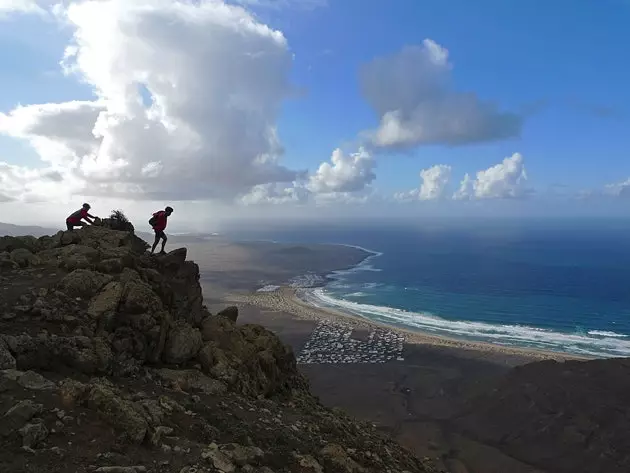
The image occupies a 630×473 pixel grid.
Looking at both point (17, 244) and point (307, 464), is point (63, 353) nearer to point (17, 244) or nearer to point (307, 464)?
point (307, 464)

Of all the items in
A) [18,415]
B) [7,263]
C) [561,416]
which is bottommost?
[561,416]

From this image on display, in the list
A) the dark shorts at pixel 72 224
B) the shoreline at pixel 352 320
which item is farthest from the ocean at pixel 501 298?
the dark shorts at pixel 72 224

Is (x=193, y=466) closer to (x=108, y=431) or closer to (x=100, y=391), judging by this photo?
(x=108, y=431)

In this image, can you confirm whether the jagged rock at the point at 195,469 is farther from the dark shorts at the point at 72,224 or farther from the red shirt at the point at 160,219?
the dark shorts at the point at 72,224

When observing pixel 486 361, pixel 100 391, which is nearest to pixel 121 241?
pixel 100 391

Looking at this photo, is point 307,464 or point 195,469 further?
point 307,464

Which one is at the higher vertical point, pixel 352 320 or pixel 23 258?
pixel 23 258

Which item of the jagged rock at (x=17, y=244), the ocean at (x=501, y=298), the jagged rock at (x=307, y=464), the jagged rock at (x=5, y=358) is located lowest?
the ocean at (x=501, y=298)

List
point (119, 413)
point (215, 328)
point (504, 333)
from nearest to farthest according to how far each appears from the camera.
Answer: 1. point (119, 413)
2. point (215, 328)
3. point (504, 333)

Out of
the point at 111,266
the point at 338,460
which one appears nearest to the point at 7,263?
the point at 111,266
